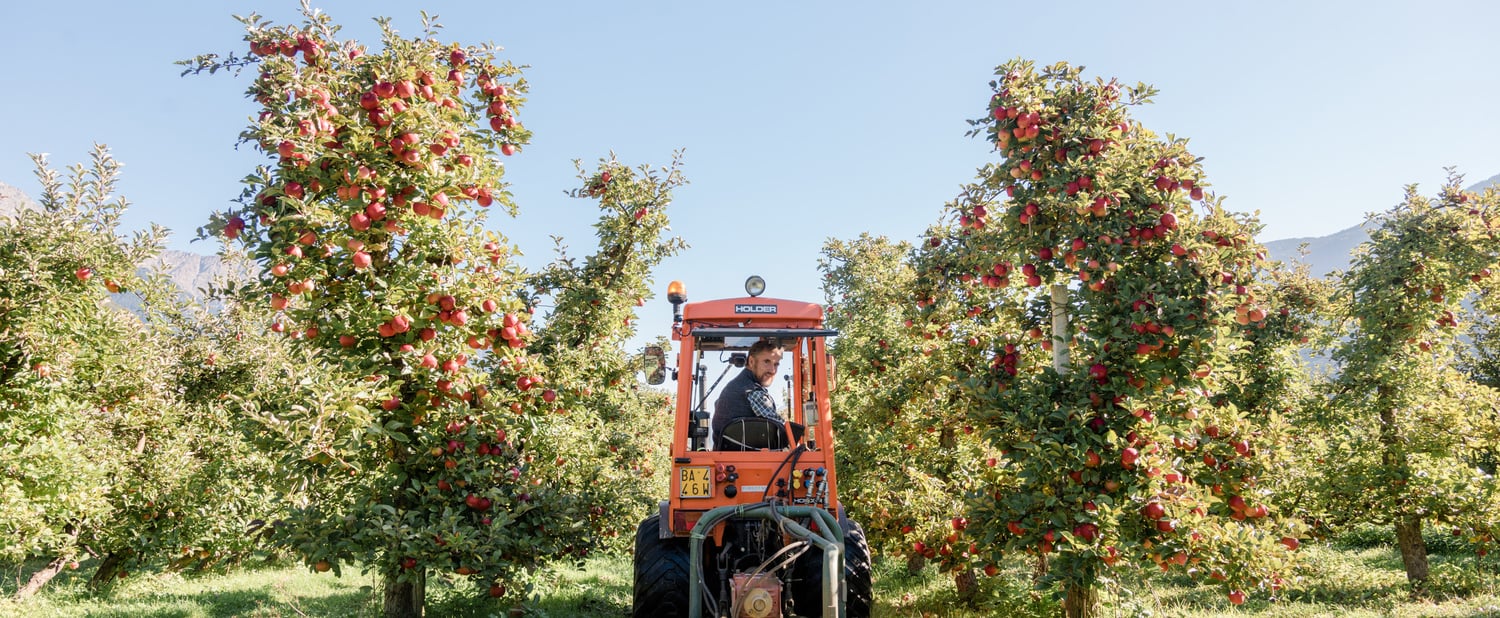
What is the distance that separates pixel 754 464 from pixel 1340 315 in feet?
26.9

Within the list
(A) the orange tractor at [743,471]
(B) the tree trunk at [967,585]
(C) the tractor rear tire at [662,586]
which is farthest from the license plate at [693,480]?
(B) the tree trunk at [967,585]

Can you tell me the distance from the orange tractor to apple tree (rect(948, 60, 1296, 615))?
45.1 inches

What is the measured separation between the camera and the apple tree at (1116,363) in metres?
5.05

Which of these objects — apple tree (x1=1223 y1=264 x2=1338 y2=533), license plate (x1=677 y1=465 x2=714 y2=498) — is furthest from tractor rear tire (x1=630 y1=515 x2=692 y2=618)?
apple tree (x1=1223 y1=264 x2=1338 y2=533)

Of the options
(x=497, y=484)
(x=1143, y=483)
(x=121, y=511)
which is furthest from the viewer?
(x=121, y=511)

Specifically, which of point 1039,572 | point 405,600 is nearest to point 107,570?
point 405,600

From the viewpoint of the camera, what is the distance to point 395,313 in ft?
16.4

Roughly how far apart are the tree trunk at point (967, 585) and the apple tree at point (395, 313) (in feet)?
15.0

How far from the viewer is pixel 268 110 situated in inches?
205

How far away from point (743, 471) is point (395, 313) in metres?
2.55

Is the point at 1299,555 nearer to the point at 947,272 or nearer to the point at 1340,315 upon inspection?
the point at 947,272

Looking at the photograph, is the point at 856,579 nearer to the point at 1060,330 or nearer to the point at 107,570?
the point at 1060,330

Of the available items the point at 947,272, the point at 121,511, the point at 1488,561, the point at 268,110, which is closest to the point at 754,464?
the point at 947,272

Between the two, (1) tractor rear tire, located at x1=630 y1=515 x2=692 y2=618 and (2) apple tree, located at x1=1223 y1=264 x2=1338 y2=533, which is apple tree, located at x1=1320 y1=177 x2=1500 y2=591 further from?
(1) tractor rear tire, located at x1=630 y1=515 x2=692 y2=618
